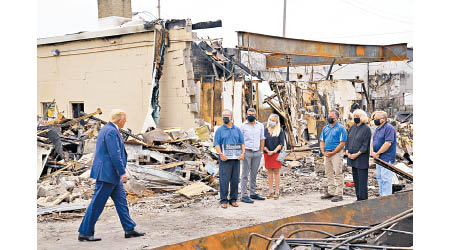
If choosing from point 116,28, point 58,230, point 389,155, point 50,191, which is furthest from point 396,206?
point 116,28

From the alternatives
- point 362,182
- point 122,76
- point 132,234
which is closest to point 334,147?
point 362,182

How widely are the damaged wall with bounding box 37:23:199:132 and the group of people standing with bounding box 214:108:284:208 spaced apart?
7241mm

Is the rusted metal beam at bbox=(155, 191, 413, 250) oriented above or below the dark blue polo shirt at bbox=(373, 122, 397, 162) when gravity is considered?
below

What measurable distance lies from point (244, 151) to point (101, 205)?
11.6ft

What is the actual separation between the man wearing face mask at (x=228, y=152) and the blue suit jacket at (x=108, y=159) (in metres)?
2.86

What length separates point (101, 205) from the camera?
6406mm

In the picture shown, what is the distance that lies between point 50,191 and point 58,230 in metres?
2.24

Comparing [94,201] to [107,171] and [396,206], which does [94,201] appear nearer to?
[107,171]

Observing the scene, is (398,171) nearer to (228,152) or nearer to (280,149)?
(280,149)

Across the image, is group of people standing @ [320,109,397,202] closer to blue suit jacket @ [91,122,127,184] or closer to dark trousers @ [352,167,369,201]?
dark trousers @ [352,167,369,201]

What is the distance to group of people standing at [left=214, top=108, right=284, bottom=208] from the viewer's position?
904cm

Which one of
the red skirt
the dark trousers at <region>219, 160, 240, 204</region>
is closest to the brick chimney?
the red skirt

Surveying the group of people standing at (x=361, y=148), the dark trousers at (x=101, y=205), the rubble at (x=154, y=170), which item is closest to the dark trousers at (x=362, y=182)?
the group of people standing at (x=361, y=148)

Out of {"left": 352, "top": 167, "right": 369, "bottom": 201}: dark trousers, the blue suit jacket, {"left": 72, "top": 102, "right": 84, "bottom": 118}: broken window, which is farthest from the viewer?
{"left": 72, "top": 102, "right": 84, "bottom": 118}: broken window
